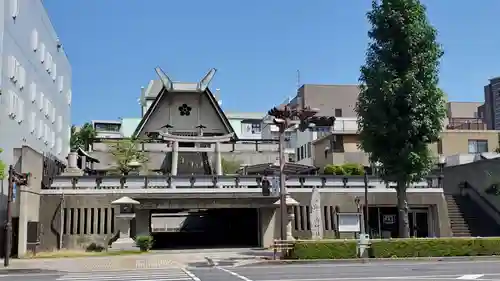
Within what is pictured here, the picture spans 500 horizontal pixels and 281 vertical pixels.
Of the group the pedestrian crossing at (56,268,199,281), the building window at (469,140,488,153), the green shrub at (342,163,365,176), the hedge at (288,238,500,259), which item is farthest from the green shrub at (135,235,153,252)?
the building window at (469,140,488,153)

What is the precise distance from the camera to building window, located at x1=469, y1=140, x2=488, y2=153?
49.9 metres

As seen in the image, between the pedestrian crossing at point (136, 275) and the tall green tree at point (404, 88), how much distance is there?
11.7m

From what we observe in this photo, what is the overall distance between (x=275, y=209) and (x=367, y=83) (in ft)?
31.5

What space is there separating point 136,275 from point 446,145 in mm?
36175

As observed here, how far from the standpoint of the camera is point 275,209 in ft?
109

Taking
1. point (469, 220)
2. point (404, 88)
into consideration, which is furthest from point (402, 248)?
point (469, 220)

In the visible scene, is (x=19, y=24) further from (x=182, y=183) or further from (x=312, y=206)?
(x=312, y=206)

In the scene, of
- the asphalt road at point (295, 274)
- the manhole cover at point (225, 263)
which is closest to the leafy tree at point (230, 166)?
the manhole cover at point (225, 263)

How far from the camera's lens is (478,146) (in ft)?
164

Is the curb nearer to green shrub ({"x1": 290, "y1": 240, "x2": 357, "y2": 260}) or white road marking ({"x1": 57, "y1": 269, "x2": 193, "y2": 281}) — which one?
green shrub ({"x1": 290, "y1": 240, "x2": 357, "y2": 260})

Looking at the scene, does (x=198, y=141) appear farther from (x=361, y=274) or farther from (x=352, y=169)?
(x=361, y=274)

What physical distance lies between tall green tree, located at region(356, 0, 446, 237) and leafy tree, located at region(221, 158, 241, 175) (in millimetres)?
25207

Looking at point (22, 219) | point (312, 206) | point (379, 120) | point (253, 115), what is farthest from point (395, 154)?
point (253, 115)

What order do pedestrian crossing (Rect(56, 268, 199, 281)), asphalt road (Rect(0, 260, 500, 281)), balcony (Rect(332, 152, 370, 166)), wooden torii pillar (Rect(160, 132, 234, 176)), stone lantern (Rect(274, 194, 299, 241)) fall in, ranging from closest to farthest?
asphalt road (Rect(0, 260, 500, 281)) → pedestrian crossing (Rect(56, 268, 199, 281)) → stone lantern (Rect(274, 194, 299, 241)) → wooden torii pillar (Rect(160, 132, 234, 176)) → balcony (Rect(332, 152, 370, 166))
